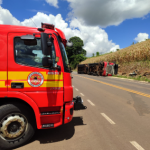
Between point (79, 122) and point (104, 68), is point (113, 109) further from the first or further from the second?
point (104, 68)

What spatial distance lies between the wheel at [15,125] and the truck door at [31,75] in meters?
0.34

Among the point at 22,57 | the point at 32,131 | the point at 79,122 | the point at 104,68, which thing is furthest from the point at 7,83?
the point at 104,68

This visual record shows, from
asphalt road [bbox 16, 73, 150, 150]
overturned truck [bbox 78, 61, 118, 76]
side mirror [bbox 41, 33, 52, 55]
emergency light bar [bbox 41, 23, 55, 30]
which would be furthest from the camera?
overturned truck [bbox 78, 61, 118, 76]

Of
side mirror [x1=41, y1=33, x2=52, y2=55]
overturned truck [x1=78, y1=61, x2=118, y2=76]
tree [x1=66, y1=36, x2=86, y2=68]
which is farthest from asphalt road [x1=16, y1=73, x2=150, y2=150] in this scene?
tree [x1=66, y1=36, x2=86, y2=68]

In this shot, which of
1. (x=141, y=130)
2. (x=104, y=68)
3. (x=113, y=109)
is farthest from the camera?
(x=104, y=68)

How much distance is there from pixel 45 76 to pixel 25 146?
1.61 metres

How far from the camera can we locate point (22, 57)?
332 cm

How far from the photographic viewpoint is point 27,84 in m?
3.25

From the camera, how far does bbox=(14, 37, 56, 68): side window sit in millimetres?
3303

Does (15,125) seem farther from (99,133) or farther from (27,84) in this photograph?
(99,133)

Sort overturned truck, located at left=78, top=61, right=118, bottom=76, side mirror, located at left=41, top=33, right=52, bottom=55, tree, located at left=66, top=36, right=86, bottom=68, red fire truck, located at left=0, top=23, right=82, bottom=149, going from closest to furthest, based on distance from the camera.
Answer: side mirror, located at left=41, top=33, right=52, bottom=55
red fire truck, located at left=0, top=23, right=82, bottom=149
overturned truck, located at left=78, top=61, right=118, bottom=76
tree, located at left=66, top=36, right=86, bottom=68

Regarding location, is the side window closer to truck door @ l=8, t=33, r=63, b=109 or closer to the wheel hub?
truck door @ l=8, t=33, r=63, b=109

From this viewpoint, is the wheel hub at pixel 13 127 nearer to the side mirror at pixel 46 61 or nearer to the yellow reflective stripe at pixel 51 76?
the yellow reflective stripe at pixel 51 76

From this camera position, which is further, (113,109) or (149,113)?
(113,109)
